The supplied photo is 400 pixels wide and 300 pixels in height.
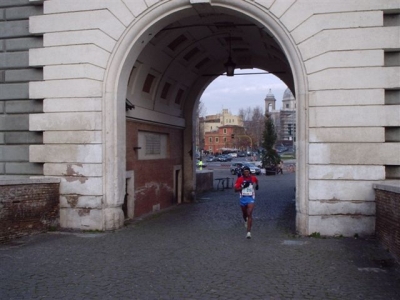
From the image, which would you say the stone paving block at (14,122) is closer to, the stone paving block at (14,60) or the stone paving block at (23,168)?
the stone paving block at (23,168)

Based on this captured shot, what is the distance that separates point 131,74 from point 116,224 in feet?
16.2

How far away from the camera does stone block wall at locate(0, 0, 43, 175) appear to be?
45.0 ft

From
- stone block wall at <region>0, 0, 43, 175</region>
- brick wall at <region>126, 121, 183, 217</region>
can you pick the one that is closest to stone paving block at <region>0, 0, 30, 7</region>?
stone block wall at <region>0, 0, 43, 175</region>

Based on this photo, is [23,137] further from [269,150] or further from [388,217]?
[269,150]

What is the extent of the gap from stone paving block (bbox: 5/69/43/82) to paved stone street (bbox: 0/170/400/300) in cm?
462

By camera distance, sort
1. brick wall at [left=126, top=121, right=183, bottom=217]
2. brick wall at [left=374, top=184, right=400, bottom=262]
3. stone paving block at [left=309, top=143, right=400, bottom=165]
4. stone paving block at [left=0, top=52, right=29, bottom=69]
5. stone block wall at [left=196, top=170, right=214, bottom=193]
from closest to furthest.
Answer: brick wall at [left=374, top=184, right=400, bottom=262] → stone paving block at [left=309, top=143, right=400, bottom=165] → stone paving block at [left=0, top=52, right=29, bottom=69] → brick wall at [left=126, top=121, right=183, bottom=217] → stone block wall at [left=196, top=170, right=214, bottom=193]

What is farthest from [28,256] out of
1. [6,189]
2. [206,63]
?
[206,63]

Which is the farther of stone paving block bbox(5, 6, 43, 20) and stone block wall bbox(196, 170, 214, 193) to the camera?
stone block wall bbox(196, 170, 214, 193)

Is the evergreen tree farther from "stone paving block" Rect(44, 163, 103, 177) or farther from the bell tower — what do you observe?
the bell tower

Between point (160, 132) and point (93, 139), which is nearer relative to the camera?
point (93, 139)

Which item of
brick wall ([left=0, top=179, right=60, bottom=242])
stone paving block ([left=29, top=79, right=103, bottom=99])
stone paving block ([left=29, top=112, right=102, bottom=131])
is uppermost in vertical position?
stone paving block ([left=29, top=79, right=103, bottom=99])

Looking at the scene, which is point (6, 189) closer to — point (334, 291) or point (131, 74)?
point (131, 74)

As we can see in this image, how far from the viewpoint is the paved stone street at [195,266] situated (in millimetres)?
7363

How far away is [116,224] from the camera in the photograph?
13.1 metres
